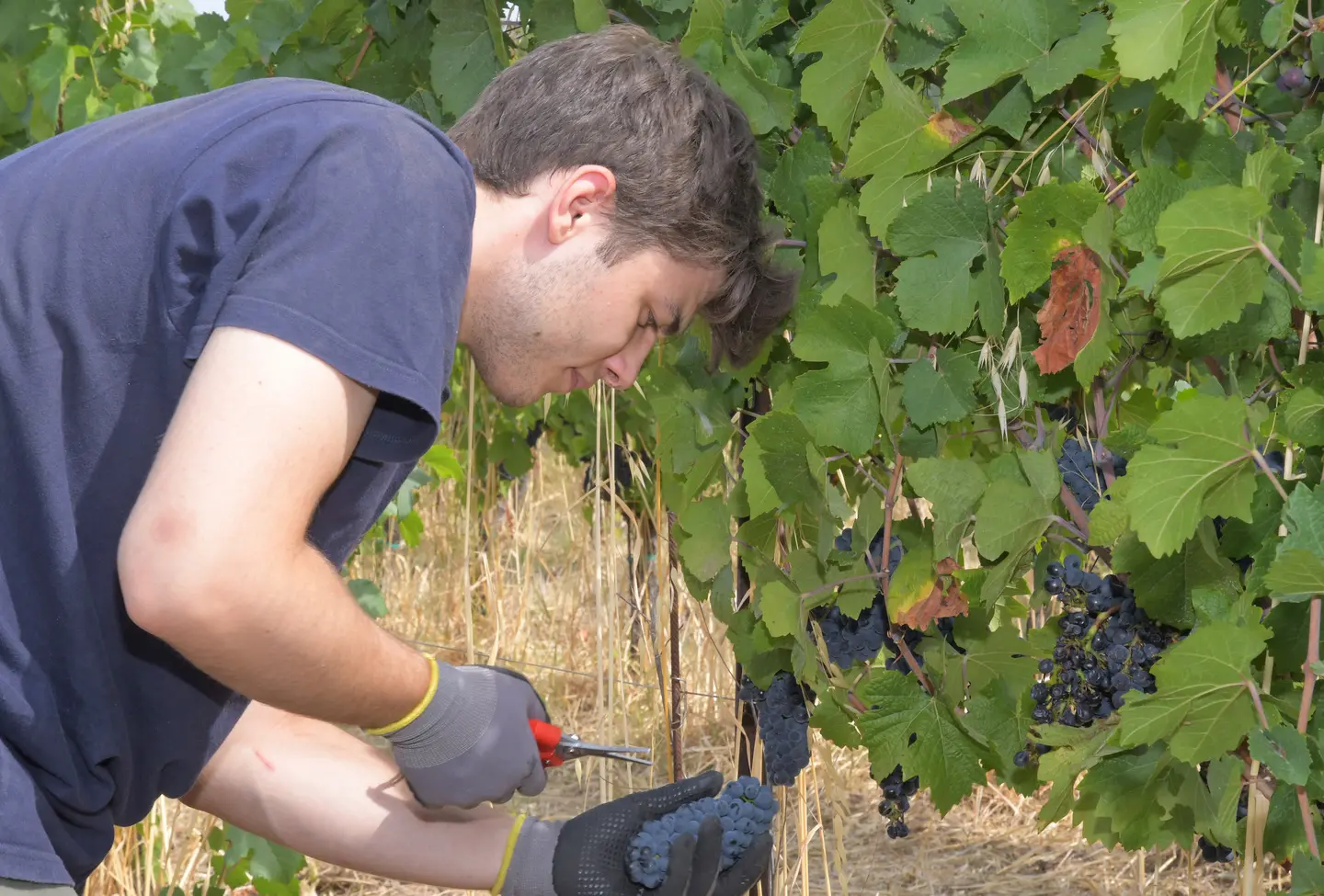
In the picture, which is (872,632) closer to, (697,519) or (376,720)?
(697,519)

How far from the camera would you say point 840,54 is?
1604mm

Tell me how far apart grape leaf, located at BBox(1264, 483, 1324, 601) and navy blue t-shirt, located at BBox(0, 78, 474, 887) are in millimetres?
744

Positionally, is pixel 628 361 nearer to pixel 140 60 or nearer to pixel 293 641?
pixel 293 641

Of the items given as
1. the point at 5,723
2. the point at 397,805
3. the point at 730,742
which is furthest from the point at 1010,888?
the point at 5,723

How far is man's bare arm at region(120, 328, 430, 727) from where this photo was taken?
1044 mm

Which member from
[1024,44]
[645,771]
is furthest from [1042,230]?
[645,771]

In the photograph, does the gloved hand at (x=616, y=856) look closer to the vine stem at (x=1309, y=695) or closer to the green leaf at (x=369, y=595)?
the vine stem at (x=1309, y=695)

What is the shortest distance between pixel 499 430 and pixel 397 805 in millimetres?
2823

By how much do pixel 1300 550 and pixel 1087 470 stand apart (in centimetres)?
38

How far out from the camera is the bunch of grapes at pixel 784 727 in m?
2.00

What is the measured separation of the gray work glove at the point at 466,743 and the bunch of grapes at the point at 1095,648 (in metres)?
0.61

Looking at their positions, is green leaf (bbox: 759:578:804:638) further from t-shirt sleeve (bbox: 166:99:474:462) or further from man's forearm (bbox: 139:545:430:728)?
t-shirt sleeve (bbox: 166:99:474:462)

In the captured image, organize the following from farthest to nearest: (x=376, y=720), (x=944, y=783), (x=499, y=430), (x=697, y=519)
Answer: (x=499, y=430)
(x=697, y=519)
(x=944, y=783)
(x=376, y=720)

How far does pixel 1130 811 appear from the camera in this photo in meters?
1.50
